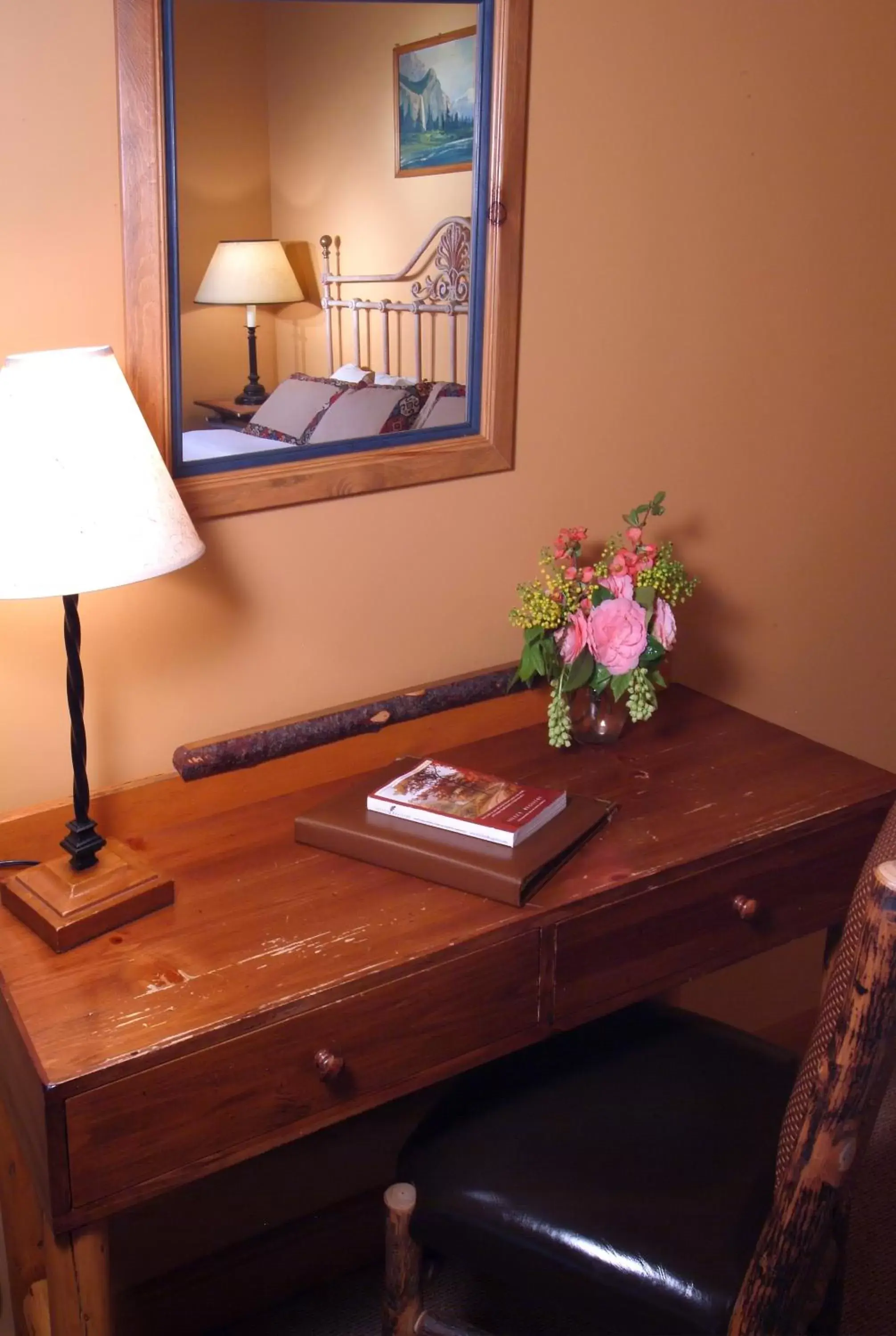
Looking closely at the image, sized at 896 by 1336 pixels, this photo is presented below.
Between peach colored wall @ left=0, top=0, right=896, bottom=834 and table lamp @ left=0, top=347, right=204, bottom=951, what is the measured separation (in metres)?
0.21

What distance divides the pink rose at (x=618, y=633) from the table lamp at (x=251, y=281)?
1.73 ft

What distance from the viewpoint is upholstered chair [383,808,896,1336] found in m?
1.08

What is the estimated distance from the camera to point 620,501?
2002mm

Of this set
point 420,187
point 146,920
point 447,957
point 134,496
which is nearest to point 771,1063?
point 447,957

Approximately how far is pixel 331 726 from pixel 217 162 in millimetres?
703

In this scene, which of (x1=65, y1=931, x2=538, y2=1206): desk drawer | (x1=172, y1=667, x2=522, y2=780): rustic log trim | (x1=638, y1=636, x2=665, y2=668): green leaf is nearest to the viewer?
(x1=65, y1=931, x2=538, y2=1206): desk drawer

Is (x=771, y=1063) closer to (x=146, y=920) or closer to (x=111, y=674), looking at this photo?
(x=146, y=920)

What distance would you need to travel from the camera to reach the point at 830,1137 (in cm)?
106

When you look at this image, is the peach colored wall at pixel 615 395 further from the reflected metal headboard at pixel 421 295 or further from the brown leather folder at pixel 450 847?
the brown leather folder at pixel 450 847

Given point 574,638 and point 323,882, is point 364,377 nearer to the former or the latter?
point 574,638

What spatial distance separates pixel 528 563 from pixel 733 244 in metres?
0.60

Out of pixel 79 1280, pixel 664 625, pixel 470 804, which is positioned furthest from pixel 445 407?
pixel 79 1280

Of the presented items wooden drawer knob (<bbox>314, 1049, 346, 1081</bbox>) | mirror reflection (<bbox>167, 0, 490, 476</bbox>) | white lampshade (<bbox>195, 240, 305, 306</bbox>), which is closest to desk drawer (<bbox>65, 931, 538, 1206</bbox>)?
wooden drawer knob (<bbox>314, 1049, 346, 1081</bbox>)

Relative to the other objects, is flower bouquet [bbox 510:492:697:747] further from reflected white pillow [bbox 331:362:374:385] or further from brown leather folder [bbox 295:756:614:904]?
reflected white pillow [bbox 331:362:374:385]
